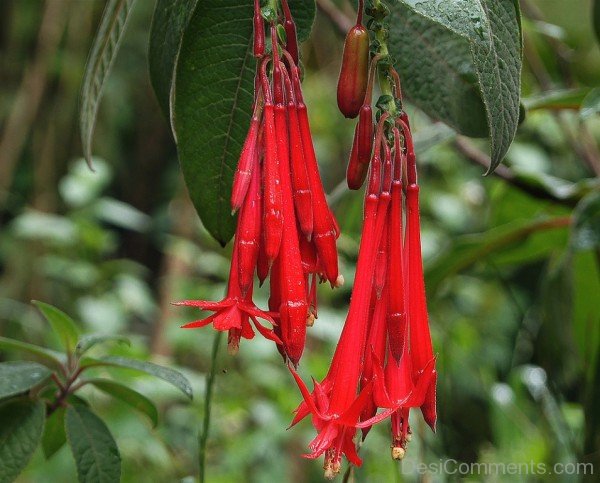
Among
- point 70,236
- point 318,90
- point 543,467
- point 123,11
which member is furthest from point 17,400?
point 318,90

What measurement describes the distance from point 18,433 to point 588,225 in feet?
1.79

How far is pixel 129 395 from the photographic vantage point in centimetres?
63

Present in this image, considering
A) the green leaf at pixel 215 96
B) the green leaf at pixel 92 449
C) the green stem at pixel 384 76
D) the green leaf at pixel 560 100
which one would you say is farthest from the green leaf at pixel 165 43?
the green leaf at pixel 560 100

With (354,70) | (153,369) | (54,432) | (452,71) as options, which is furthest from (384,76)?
(54,432)

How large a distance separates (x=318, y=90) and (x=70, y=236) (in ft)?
2.72

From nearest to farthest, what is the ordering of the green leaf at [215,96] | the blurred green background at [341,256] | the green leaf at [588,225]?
the green leaf at [215,96] → the green leaf at [588,225] → the blurred green background at [341,256]

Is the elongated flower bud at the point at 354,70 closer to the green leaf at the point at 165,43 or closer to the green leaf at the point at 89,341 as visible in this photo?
the green leaf at the point at 165,43

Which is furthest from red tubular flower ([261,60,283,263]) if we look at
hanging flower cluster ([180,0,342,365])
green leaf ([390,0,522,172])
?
green leaf ([390,0,522,172])

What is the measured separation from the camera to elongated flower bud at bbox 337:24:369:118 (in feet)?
1.58

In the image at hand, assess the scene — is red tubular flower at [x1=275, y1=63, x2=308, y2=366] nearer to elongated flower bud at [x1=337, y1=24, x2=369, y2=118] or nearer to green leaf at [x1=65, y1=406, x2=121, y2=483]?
elongated flower bud at [x1=337, y1=24, x2=369, y2=118]

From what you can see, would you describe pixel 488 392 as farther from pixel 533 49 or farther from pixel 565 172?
pixel 565 172

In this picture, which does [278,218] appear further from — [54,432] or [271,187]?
[54,432]

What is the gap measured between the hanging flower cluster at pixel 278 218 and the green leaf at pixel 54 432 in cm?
23

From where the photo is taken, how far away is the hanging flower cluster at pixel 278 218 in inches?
17.9
